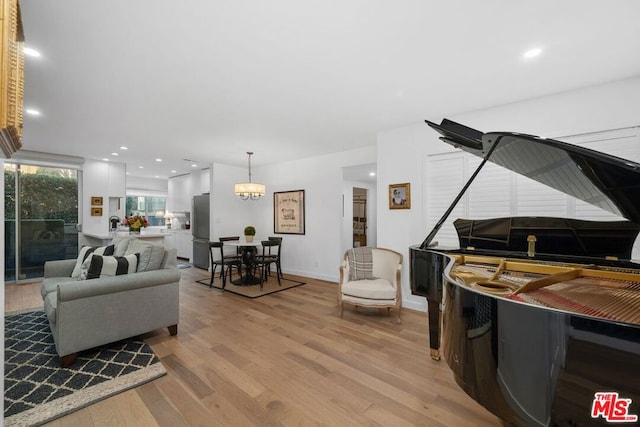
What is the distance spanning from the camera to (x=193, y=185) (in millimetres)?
7598

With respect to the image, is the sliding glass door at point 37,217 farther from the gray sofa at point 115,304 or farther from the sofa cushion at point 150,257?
the sofa cushion at point 150,257

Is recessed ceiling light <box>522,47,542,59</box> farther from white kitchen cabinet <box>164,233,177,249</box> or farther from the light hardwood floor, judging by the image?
white kitchen cabinet <box>164,233,177,249</box>

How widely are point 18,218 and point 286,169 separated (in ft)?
17.8

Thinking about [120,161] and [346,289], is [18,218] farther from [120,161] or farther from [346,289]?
[346,289]

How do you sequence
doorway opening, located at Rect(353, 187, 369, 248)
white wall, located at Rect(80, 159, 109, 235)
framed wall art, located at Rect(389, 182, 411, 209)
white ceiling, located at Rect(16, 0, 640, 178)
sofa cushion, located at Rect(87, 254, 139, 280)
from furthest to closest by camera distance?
1. doorway opening, located at Rect(353, 187, 369, 248)
2. white wall, located at Rect(80, 159, 109, 235)
3. framed wall art, located at Rect(389, 182, 411, 209)
4. sofa cushion, located at Rect(87, 254, 139, 280)
5. white ceiling, located at Rect(16, 0, 640, 178)

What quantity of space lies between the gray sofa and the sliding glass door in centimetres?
331

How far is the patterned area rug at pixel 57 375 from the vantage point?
1826 millimetres

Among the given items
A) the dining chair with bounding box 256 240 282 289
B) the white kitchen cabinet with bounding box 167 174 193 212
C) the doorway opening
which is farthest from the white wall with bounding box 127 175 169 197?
the doorway opening

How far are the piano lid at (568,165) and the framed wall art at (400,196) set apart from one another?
182 centimetres

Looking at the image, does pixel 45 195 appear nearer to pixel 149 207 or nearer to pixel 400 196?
pixel 149 207

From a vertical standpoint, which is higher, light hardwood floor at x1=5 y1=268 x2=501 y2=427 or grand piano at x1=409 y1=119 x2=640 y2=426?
grand piano at x1=409 y1=119 x2=640 y2=426

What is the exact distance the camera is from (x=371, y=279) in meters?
3.76

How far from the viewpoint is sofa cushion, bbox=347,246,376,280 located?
3.81m

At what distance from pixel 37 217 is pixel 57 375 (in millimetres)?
5056
